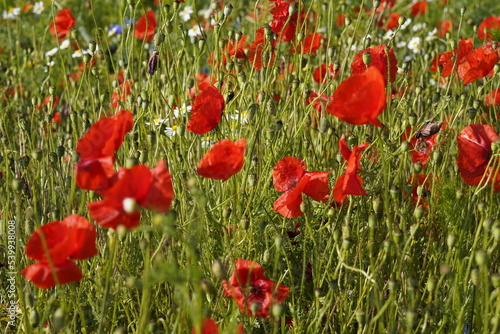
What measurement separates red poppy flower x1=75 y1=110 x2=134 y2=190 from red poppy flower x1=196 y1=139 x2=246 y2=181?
200 mm

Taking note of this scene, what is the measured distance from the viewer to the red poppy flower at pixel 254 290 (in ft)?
4.80

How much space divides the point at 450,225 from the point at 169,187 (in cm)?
92

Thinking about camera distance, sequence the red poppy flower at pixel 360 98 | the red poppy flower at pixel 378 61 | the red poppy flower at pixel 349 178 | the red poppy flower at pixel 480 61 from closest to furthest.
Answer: the red poppy flower at pixel 360 98 < the red poppy flower at pixel 349 178 < the red poppy flower at pixel 378 61 < the red poppy flower at pixel 480 61

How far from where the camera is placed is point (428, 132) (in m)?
1.88

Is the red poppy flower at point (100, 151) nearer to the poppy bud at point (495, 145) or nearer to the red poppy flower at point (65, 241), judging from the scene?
the red poppy flower at point (65, 241)

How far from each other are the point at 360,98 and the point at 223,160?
1.17 ft

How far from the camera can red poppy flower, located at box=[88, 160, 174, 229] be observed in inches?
48.0

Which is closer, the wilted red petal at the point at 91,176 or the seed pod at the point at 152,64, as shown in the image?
the wilted red petal at the point at 91,176

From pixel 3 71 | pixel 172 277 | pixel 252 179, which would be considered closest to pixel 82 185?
pixel 172 277

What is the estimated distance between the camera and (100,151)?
1.44m

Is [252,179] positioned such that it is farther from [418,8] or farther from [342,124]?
[418,8]

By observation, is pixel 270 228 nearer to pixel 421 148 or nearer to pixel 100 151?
pixel 421 148

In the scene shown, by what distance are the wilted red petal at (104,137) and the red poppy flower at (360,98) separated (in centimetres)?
45

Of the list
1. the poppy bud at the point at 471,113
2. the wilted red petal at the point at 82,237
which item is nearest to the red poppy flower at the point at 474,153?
the poppy bud at the point at 471,113
